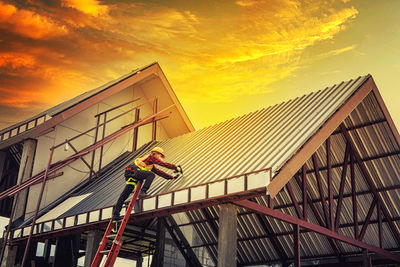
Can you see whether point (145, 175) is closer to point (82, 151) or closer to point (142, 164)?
point (142, 164)

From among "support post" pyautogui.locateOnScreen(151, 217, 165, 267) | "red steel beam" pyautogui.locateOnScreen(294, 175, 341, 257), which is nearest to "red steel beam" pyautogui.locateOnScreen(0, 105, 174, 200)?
"support post" pyautogui.locateOnScreen(151, 217, 165, 267)

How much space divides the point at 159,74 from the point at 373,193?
48.6 ft

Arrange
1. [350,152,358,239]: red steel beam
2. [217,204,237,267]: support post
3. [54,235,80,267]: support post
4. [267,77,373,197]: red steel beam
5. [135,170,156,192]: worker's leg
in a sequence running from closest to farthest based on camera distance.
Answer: [267,77,373,197]: red steel beam < [217,204,237,267]: support post < [135,170,156,192]: worker's leg < [350,152,358,239]: red steel beam < [54,235,80,267]: support post

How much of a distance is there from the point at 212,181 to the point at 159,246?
9969 millimetres

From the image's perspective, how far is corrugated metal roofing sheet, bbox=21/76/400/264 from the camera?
19.0 meters

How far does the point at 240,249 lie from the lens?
94.1ft

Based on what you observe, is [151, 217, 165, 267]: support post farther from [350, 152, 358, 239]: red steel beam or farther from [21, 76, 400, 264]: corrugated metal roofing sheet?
[350, 152, 358, 239]: red steel beam

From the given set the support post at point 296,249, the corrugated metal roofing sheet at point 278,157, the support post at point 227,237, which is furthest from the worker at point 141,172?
the support post at point 296,249

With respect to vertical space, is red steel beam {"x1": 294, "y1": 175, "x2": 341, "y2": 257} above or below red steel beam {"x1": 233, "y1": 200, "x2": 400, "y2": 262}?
above

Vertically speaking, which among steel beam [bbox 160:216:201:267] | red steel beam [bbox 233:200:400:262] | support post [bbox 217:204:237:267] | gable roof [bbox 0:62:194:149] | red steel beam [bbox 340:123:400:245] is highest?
gable roof [bbox 0:62:194:149]

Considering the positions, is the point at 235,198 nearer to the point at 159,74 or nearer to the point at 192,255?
the point at 192,255

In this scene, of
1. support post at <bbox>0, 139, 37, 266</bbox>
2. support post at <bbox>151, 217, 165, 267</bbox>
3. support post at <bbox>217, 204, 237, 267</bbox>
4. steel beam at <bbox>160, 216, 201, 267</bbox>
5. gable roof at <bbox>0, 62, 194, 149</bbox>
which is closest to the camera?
support post at <bbox>217, 204, 237, 267</bbox>

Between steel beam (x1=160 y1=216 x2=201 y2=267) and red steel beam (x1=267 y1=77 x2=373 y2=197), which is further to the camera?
steel beam (x1=160 y1=216 x2=201 y2=267)

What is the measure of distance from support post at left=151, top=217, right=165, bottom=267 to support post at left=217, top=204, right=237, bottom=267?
9.37m
